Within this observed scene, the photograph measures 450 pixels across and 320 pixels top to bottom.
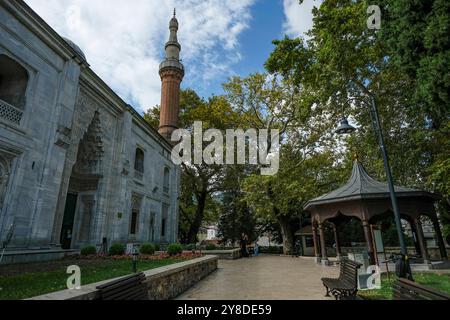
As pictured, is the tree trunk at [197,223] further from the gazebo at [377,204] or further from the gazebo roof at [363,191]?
the gazebo at [377,204]

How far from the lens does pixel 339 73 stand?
1338cm

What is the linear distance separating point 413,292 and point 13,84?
14.7 metres

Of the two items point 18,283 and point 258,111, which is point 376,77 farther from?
point 18,283

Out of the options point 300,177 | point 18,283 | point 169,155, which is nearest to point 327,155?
point 300,177

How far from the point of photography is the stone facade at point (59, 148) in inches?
405

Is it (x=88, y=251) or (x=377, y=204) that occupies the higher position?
(x=377, y=204)

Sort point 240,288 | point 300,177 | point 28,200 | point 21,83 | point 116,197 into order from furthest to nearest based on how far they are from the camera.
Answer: point 300,177 < point 116,197 < point 21,83 < point 28,200 < point 240,288

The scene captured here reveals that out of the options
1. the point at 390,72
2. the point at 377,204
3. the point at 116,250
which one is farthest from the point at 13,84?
the point at 390,72

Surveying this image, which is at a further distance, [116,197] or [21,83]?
[116,197]

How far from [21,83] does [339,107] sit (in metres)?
16.4

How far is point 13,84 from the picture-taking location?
11.4 meters

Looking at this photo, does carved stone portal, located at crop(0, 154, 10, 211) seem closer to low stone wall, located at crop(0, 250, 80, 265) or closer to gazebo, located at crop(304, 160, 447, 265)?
low stone wall, located at crop(0, 250, 80, 265)

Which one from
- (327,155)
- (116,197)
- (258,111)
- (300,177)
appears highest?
(258,111)

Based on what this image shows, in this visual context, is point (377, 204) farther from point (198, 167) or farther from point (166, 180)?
point (198, 167)
